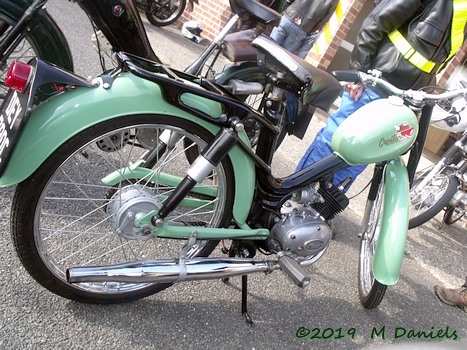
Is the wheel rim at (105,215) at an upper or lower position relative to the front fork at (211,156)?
lower

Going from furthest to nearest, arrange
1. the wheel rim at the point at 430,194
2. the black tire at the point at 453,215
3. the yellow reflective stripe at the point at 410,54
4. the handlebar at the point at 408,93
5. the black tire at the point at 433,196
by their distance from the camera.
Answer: the black tire at the point at 453,215
the wheel rim at the point at 430,194
the black tire at the point at 433,196
the yellow reflective stripe at the point at 410,54
the handlebar at the point at 408,93

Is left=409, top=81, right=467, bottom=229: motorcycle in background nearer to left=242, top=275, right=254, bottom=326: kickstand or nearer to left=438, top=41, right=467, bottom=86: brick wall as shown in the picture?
left=242, top=275, right=254, bottom=326: kickstand

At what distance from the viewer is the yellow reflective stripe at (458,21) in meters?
2.34

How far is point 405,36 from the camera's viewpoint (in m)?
2.54

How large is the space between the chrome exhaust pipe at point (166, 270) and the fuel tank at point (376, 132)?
69 cm

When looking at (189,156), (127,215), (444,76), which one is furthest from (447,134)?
(127,215)

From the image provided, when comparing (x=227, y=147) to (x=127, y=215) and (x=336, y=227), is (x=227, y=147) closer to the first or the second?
(x=127, y=215)

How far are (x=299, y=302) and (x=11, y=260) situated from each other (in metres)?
1.53

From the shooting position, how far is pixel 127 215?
175 cm

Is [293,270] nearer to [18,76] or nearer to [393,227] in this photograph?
[393,227]

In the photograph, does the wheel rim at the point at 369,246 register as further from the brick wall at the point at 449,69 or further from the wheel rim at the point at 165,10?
the wheel rim at the point at 165,10

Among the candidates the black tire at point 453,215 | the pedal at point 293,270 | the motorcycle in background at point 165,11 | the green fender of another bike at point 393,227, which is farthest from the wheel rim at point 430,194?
the motorcycle in background at point 165,11

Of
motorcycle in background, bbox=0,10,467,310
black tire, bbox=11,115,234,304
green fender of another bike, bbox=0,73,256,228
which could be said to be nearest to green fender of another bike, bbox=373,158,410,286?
motorcycle in background, bbox=0,10,467,310

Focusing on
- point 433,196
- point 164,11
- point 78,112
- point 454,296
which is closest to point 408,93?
point 78,112
